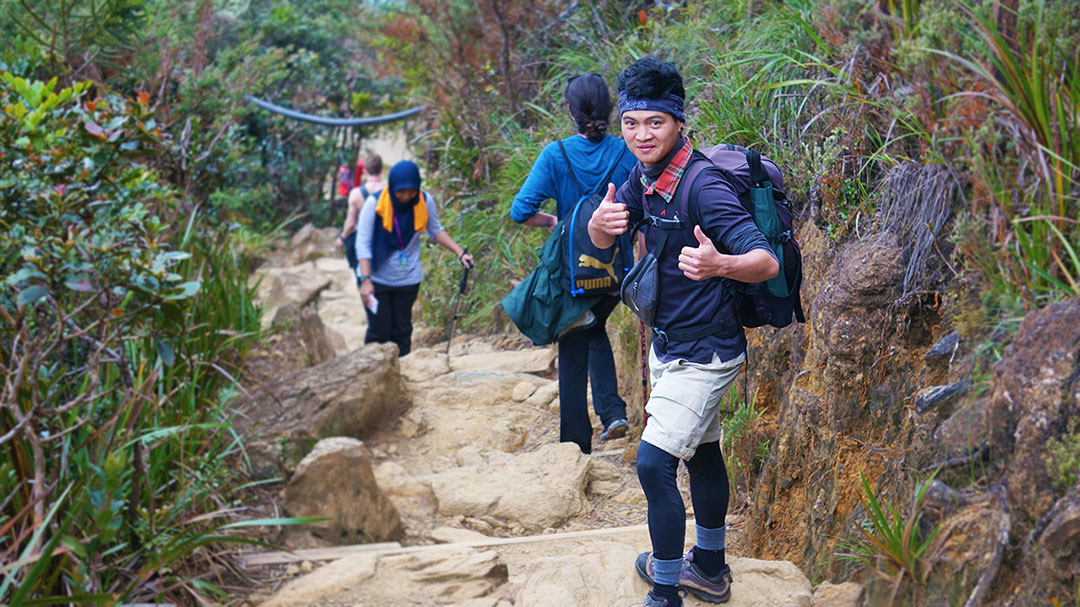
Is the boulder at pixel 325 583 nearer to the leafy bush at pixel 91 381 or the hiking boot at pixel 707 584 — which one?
the leafy bush at pixel 91 381

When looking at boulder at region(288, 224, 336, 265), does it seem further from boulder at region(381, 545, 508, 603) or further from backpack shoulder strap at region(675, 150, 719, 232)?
backpack shoulder strap at region(675, 150, 719, 232)

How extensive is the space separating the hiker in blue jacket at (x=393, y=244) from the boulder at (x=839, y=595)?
3.90m

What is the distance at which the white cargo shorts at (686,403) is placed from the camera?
9.49ft

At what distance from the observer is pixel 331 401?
18.1ft

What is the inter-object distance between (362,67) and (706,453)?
41.0 feet

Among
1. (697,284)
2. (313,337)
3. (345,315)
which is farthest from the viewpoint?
(345,315)

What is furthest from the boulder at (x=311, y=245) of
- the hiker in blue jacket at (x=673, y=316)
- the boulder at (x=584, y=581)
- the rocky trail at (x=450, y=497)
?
the hiker in blue jacket at (x=673, y=316)

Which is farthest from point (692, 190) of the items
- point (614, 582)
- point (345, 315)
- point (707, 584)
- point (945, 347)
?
point (345, 315)

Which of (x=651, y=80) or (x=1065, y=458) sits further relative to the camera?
(x=651, y=80)

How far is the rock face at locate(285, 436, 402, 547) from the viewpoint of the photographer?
14.2ft

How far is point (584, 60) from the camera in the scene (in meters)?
7.44

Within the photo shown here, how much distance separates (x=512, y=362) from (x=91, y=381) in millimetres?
3322

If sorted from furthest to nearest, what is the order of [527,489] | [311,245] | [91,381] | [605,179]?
[311,245] → [527,489] → [605,179] → [91,381]

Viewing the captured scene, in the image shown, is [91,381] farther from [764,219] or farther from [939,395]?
[939,395]
